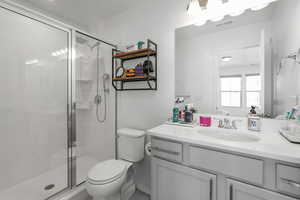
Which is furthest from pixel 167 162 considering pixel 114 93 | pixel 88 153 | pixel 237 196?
pixel 88 153

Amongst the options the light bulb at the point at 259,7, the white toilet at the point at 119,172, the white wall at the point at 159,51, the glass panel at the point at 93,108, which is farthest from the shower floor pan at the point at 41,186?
the light bulb at the point at 259,7

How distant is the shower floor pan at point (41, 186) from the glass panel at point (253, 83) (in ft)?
6.94

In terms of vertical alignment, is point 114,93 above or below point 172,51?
below

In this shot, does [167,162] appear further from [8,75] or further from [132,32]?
[8,75]

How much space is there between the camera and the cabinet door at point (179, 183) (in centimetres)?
88

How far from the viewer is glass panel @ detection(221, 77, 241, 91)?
3.95 ft

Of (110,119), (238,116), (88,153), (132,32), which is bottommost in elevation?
(88,153)

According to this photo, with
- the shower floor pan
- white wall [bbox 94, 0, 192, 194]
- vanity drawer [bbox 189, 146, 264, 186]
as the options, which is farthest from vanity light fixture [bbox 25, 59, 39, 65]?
vanity drawer [bbox 189, 146, 264, 186]

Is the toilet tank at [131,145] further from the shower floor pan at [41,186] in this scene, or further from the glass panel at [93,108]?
the shower floor pan at [41,186]

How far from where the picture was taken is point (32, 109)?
5.13 feet

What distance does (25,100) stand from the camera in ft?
4.96

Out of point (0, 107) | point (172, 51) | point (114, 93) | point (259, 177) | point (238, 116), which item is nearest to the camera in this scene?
point (259, 177)

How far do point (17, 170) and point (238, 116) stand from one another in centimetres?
250

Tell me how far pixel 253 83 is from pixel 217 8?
0.79 metres
